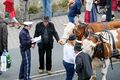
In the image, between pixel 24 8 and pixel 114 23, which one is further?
pixel 24 8

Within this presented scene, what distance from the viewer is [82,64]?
13344mm

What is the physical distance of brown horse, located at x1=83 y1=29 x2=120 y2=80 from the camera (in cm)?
1457

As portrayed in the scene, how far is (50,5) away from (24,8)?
1184 millimetres

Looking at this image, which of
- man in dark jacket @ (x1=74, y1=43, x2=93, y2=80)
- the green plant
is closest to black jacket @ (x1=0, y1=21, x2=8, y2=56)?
man in dark jacket @ (x1=74, y1=43, x2=93, y2=80)

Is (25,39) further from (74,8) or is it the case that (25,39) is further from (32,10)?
(32,10)

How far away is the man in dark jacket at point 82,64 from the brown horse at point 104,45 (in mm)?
988

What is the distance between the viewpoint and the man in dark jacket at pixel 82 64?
13.3m

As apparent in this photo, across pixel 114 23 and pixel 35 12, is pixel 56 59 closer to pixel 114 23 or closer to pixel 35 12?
pixel 114 23

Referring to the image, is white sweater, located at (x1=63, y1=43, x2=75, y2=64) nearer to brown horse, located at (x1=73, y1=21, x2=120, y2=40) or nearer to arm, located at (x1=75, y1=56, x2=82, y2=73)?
arm, located at (x1=75, y1=56, x2=82, y2=73)

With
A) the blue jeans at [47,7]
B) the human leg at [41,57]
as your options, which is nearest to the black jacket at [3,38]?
the human leg at [41,57]

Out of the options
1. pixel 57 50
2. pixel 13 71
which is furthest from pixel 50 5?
pixel 13 71

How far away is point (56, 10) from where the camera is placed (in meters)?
23.0

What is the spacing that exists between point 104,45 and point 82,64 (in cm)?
182

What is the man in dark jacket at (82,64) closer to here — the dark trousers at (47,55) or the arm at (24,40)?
the arm at (24,40)
